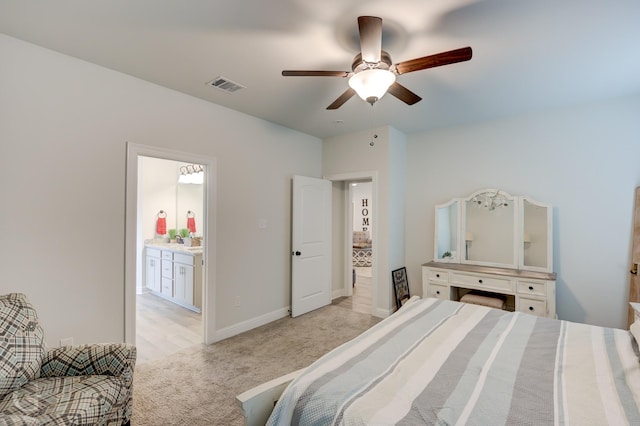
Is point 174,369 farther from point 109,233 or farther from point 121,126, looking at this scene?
point 121,126

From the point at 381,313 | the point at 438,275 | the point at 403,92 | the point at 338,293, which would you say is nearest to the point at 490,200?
the point at 438,275

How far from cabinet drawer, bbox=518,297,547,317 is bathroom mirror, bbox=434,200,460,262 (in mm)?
897

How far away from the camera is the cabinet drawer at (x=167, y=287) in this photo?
4656 millimetres

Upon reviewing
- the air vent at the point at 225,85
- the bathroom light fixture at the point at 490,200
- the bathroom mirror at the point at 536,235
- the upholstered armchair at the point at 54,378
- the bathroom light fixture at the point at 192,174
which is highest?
the air vent at the point at 225,85

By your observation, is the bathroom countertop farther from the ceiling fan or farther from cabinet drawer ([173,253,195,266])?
the ceiling fan

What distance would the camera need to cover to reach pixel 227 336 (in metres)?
3.33

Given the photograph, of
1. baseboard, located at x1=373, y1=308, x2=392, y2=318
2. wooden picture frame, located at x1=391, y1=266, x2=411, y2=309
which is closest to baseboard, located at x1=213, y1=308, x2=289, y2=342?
baseboard, located at x1=373, y1=308, x2=392, y2=318

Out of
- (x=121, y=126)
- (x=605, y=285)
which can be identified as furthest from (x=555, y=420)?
(x=121, y=126)

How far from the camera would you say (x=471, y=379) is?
125 cm

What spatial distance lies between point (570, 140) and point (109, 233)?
Result: 469 cm

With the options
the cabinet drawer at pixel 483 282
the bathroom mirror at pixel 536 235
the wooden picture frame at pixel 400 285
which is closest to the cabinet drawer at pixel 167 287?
the wooden picture frame at pixel 400 285

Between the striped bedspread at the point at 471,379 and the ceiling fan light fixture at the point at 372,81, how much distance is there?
4.89ft

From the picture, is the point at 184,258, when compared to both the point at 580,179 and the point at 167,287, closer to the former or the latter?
the point at 167,287

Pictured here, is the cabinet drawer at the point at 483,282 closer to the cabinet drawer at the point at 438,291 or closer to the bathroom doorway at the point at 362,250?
the cabinet drawer at the point at 438,291
